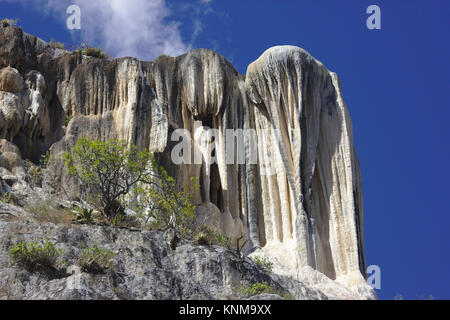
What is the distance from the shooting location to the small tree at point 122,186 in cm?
2634

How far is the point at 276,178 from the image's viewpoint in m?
33.5

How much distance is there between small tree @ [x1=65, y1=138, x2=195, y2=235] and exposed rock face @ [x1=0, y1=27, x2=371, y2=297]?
3.13 m

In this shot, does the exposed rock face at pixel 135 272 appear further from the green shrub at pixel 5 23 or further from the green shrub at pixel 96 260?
the green shrub at pixel 5 23

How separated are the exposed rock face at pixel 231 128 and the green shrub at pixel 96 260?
936 centimetres

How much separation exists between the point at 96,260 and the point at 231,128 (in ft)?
48.7

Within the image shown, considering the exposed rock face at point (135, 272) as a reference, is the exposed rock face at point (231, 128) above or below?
above

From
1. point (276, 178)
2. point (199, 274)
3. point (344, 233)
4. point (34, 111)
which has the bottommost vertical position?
point (199, 274)

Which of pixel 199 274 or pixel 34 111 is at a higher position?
pixel 34 111

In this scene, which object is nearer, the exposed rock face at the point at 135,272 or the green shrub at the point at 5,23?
the exposed rock face at the point at 135,272

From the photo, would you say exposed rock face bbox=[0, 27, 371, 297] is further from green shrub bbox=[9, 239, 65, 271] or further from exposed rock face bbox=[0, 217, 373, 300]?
green shrub bbox=[9, 239, 65, 271]

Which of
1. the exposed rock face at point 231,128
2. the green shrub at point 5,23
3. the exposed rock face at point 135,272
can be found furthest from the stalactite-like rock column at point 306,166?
the green shrub at point 5,23
